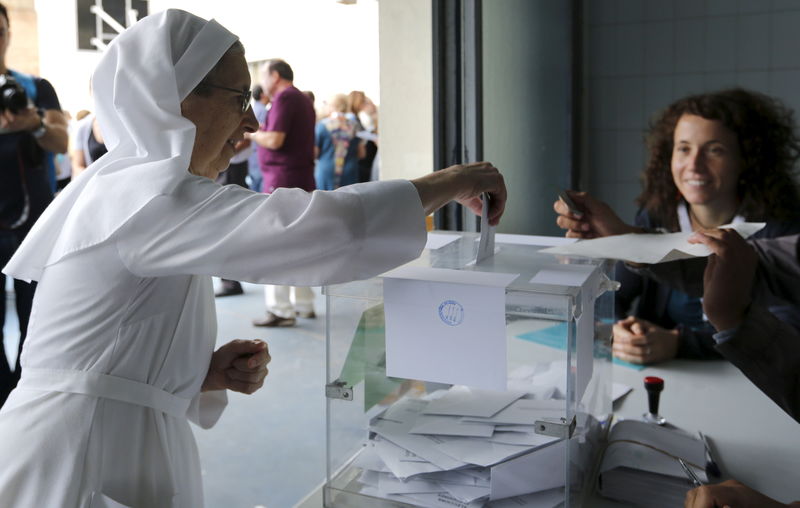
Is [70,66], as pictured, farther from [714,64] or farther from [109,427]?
[109,427]

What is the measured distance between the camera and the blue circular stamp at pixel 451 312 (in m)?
0.93

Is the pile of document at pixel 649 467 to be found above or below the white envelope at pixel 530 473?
below

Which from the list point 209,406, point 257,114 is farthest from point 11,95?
point 257,114

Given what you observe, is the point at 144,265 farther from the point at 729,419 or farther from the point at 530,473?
the point at 729,419

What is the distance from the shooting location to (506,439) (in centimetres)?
101

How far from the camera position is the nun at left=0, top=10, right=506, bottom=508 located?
852mm

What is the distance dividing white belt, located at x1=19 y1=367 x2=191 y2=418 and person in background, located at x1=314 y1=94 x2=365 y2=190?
524cm

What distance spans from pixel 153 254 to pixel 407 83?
2.11m

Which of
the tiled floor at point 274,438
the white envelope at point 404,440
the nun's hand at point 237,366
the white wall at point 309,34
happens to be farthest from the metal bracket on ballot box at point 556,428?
the white wall at point 309,34

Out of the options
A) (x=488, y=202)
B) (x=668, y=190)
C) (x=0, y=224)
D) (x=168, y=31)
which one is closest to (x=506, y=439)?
(x=488, y=202)

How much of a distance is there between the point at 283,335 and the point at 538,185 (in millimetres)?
1821

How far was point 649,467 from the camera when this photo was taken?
1.07 m

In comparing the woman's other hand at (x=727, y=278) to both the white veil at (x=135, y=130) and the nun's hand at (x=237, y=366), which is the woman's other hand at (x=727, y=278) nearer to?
the nun's hand at (x=237, y=366)

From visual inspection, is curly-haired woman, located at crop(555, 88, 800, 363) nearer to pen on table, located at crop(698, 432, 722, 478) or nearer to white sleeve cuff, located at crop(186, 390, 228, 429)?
pen on table, located at crop(698, 432, 722, 478)
